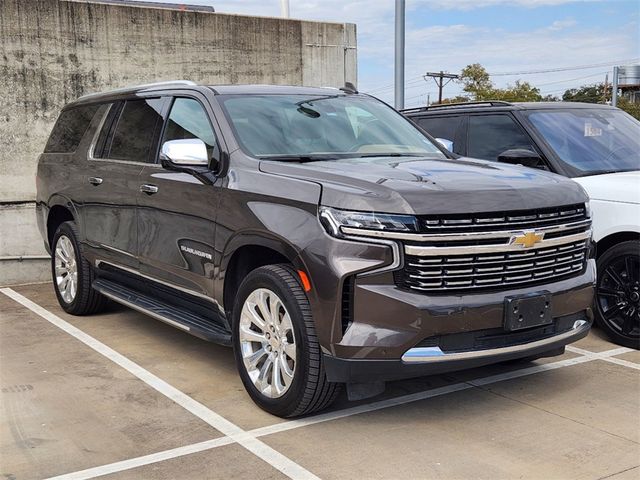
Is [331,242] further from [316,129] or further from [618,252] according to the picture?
[618,252]

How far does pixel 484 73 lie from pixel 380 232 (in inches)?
2189

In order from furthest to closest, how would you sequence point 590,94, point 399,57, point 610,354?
point 590,94 < point 399,57 < point 610,354

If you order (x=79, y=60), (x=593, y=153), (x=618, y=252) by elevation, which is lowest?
(x=618, y=252)

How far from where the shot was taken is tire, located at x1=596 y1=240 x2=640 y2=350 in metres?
5.59

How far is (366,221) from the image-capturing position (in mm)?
3826

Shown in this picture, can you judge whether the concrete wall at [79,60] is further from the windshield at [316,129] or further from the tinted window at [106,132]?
the windshield at [316,129]

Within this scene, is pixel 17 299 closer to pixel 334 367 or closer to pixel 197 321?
pixel 197 321

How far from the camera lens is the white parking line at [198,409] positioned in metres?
3.68

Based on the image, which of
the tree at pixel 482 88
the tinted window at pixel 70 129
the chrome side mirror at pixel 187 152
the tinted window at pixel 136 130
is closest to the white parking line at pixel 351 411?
the chrome side mirror at pixel 187 152

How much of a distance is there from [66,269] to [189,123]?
2540mm

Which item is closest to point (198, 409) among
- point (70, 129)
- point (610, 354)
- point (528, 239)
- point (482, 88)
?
point (528, 239)

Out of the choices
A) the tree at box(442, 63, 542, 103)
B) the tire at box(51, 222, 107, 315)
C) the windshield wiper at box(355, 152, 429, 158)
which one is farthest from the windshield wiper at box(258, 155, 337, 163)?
the tree at box(442, 63, 542, 103)

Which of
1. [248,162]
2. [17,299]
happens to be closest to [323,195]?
[248,162]

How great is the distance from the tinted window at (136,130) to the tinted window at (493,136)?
3010 millimetres
